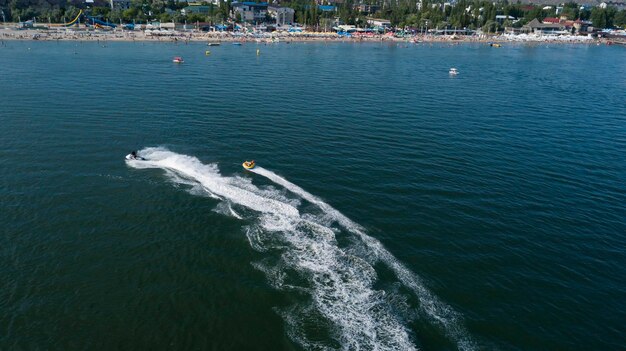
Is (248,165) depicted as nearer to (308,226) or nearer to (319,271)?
(308,226)

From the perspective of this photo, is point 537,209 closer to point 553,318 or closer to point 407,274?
point 553,318

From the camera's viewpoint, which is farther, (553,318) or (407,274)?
(407,274)

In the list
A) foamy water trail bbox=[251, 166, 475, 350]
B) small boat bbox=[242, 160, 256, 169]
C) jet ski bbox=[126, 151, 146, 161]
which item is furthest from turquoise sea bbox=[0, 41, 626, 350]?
jet ski bbox=[126, 151, 146, 161]

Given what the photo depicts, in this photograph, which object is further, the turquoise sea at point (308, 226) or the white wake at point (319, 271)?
the turquoise sea at point (308, 226)

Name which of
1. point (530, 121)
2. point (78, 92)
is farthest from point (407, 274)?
point (78, 92)

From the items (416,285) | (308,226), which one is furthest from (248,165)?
(416,285)

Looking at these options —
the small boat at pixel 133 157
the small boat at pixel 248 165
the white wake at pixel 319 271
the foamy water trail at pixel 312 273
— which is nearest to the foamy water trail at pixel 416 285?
the white wake at pixel 319 271

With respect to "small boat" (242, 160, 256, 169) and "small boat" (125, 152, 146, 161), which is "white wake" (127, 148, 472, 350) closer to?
"small boat" (242, 160, 256, 169)

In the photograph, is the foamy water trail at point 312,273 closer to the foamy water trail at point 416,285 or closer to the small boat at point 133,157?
the foamy water trail at point 416,285
